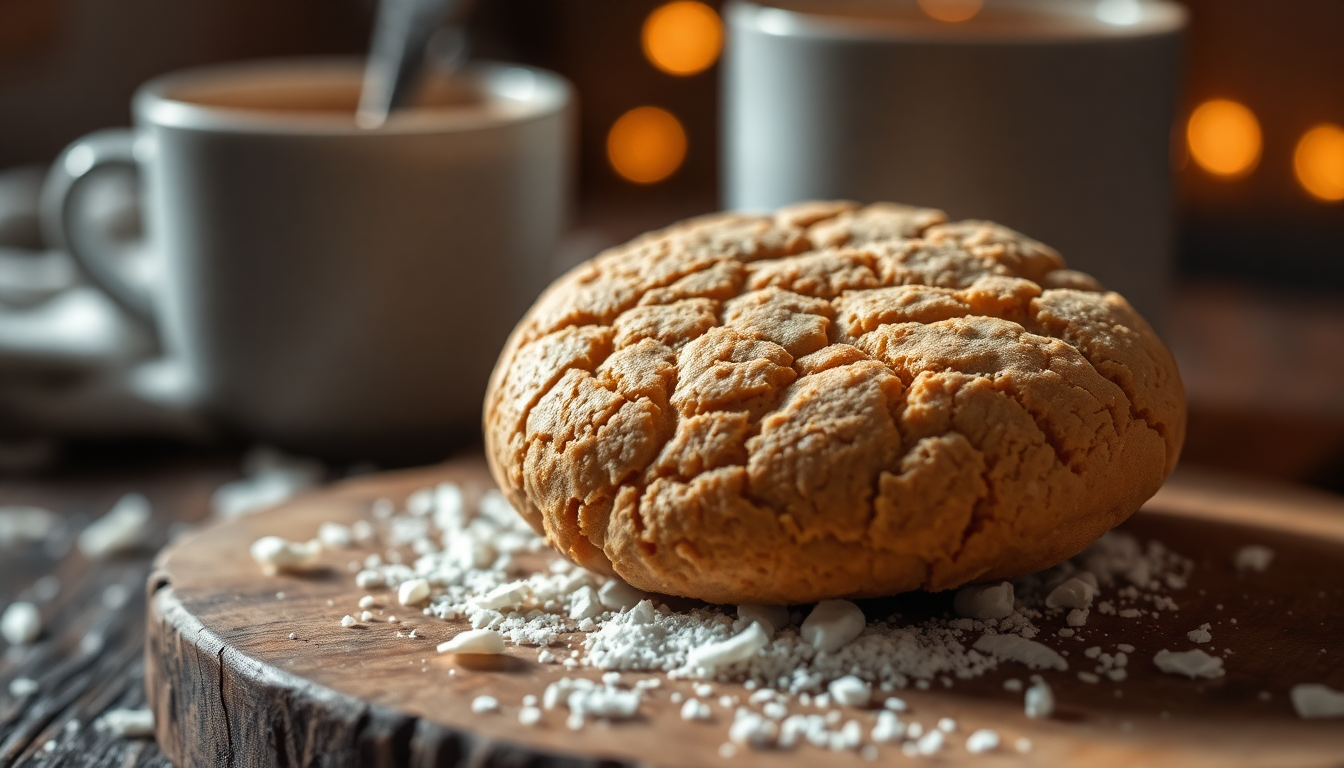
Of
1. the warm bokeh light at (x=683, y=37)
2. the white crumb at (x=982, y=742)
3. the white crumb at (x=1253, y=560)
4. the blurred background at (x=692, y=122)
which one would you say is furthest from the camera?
the warm bokeh light at (x=683, y=37)

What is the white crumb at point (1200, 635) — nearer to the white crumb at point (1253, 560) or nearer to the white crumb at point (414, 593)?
the white crumb at point (1253, 560)

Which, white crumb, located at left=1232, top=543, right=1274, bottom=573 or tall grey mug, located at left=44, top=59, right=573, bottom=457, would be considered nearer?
white crumb, located at left=1232, top=543, right=1274, bottom=573

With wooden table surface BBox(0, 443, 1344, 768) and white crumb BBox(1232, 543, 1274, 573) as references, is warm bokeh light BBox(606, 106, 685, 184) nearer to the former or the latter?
wooden table surface BBox(0, 443, 1344, 768)

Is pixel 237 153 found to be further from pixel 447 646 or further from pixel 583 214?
pixel 583 214

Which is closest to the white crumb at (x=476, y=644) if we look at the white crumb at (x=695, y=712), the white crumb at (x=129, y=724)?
the white crumb at (x=695, y=712)

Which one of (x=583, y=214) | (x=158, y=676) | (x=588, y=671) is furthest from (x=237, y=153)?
(x=583, y=214)

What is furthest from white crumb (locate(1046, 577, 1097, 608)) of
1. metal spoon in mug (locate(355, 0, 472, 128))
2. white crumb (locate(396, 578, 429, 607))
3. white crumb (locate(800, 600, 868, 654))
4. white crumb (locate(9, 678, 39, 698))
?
metal spoon in mug (locate(355, 0, 472, 128))
